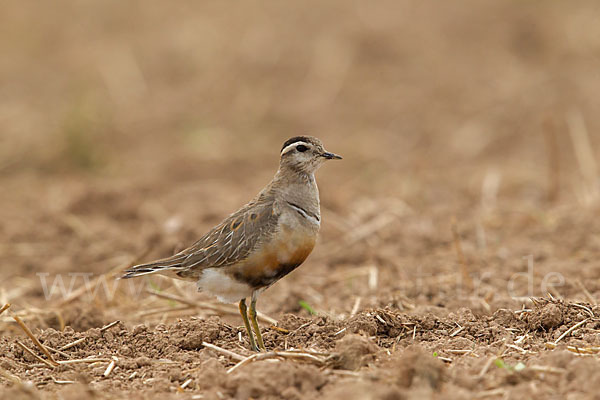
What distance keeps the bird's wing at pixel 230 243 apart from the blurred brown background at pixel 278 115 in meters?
2.53

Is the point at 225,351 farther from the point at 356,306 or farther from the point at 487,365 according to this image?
the point at 356,306

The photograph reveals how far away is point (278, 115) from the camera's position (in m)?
14.1

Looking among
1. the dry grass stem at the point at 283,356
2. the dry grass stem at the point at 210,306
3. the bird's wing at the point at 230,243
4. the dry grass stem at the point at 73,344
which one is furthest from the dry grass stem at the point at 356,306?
the dry grass stem at the point at 73,344

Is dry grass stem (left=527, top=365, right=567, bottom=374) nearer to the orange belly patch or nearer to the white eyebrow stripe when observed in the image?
the orange belly patch

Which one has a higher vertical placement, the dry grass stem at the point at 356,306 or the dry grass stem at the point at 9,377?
the dry grass stem at the point at 9,377

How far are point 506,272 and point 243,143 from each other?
6.64m

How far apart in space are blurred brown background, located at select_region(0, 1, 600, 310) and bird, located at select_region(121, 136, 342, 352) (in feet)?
8.69

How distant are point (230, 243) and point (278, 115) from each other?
8.86 meters

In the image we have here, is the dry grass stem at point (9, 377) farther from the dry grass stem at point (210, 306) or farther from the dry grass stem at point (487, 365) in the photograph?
the dry grass stem at point (487, 365)

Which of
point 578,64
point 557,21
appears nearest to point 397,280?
point 578,64

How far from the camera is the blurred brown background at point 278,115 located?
986cm

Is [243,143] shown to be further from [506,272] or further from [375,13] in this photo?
[506,272]

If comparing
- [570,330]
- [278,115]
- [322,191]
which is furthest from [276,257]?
[278,115]

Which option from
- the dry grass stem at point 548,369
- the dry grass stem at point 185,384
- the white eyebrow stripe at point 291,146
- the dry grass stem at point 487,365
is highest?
the white eyebrow stripe at point 291,146
